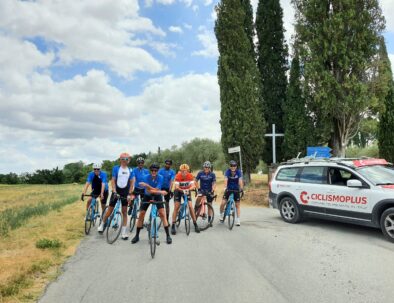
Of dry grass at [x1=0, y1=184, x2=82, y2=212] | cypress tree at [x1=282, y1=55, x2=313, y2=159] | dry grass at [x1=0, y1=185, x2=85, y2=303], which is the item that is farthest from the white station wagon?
dry grass at [x1=0, y1=184, x2=82, y2=212]

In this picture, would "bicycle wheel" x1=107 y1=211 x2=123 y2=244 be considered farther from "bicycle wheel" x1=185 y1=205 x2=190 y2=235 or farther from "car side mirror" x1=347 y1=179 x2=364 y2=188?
"car side mirror" x1=347 y1=179 x2=364 y2=188

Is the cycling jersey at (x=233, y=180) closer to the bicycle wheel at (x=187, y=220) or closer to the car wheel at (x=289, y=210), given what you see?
the bicycle wheel at (x=187, y=220)

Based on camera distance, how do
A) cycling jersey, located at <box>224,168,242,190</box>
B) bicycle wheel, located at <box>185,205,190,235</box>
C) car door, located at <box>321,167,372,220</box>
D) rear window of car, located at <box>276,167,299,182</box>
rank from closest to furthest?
car door, located at <box>321,167,372,220</box>
bicycle wheel, located at <box>185,205,190,235</box>
cycling jersey, located at <box>224,168,242,190</box>
rear window of car, located at <box>276,167,299,182</box>

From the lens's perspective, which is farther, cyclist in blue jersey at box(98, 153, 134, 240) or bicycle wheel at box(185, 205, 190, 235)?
bicycle wheel at box(185, 205, 190, 235)

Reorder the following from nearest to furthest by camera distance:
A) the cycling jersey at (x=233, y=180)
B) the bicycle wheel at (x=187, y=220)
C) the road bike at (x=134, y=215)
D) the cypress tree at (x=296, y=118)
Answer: the bicycle wheel at (x=187, y=220), the road bike at (x=134, y=215), the cycling jersey at (x=233, y=180), the cypress tree at (x=296, y=118)

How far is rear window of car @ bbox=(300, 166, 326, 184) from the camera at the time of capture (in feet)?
34.4

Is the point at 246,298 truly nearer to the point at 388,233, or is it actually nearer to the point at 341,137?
the point at 388,233

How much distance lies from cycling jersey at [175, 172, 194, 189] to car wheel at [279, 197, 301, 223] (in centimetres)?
322

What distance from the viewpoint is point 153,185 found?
28.0 feet

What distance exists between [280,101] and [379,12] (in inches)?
341

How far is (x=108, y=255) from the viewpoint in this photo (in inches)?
308

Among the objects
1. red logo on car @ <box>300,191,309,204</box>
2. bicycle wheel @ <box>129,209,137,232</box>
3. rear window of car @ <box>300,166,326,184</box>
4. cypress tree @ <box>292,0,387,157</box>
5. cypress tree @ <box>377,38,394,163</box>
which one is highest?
cypress tree @ <box>292,0,387,157</box>

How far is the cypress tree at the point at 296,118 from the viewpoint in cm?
2511

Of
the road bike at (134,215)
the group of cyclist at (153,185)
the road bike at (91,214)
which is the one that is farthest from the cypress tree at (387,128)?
the road bike at (91,214)
